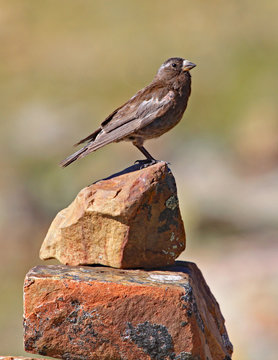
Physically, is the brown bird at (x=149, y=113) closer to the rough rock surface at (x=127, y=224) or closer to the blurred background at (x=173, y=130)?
the rough rock surface at (x=127, y=224)

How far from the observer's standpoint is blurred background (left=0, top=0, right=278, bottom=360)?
16.7m

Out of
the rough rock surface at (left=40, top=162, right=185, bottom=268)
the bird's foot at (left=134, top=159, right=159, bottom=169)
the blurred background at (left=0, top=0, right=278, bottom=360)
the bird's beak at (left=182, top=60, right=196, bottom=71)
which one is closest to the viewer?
the rough rock surface at (left=40, top=162, right=185, bottom=268)

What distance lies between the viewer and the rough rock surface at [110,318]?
23.6 feet

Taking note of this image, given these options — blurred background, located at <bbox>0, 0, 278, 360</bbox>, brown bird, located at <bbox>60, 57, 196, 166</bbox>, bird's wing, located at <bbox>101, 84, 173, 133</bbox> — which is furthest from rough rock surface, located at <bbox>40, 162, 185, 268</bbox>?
blurred background, located at <bbox>0, 0, 278, 360</bbox>

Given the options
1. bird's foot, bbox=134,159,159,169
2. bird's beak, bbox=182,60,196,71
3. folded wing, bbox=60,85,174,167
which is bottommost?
bird's foot, bbox=134,159,159,169

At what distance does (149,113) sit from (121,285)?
86.9 inches

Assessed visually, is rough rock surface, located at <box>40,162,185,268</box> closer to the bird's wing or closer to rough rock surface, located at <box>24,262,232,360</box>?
rough rock surface, located at <box>24,262,232,360</box>

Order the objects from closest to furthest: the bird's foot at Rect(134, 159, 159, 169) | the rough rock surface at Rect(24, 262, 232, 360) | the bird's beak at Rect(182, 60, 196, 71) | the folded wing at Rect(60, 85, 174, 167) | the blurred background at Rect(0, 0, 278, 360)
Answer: the rough rock surface at Rect(24, 262, 232, 360) → the bird's foot at Rect(134, 159, 159, 169) → the folded wing at Rect(60, 85, 174, 167) → the bird's beak at Rect(182, 60, 196, 71) → the blurred background at Rect(0, 0, 278, 360)

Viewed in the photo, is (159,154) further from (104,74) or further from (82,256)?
(82,256)

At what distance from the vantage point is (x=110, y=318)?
7.21m

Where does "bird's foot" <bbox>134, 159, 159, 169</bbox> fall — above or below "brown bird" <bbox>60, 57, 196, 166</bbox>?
below

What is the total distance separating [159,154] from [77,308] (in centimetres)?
1592

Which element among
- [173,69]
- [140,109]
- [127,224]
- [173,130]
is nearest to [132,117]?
[140,109]

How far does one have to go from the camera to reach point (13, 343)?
15891 millimetres
